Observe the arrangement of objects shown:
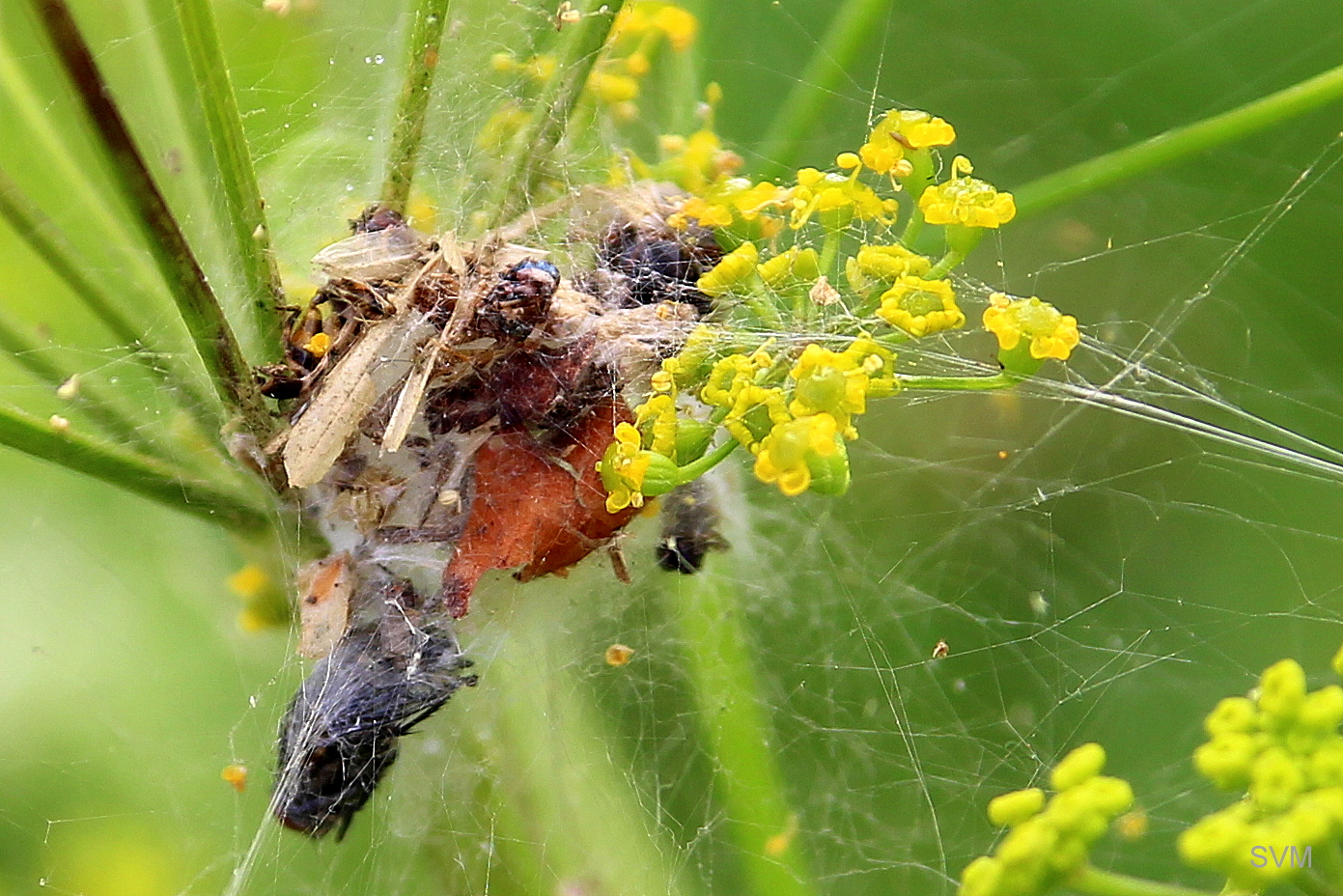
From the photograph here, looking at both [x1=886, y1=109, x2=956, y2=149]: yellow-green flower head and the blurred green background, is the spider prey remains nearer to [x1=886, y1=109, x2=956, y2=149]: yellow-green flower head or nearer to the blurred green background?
the blurred green background

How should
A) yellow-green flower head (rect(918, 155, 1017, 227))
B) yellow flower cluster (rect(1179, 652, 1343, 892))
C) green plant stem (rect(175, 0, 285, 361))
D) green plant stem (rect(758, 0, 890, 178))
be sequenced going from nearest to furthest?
1. yellow flower cluster (rect(1179, 652, 1343, 892))
2. green plant stem (rect(175, 0, 285, 361))
3. yellow-green flower head (rect(918, 155, 1017, 227))
4. green plant stem (rect(758, 0, 890, 178))

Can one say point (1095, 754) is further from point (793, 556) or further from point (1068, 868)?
point (793, 556)

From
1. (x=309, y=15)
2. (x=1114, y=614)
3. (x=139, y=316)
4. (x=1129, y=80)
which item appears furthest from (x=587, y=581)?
(x=1129, y=80)

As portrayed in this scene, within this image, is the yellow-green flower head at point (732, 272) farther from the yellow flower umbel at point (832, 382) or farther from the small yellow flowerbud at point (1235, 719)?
the small yellow flowerbud at point (1235, 719)

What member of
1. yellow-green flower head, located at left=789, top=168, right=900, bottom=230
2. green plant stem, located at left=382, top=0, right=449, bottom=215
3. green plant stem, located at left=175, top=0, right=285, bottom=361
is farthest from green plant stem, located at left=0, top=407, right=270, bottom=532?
yellow-green flower head, located at left=789, top=168, right=900, bottom=230

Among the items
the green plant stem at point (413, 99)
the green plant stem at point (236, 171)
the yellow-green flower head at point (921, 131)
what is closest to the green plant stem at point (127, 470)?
the green plant stem at point (236, 171)

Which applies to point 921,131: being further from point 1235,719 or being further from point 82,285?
point 82,285
